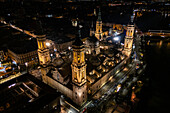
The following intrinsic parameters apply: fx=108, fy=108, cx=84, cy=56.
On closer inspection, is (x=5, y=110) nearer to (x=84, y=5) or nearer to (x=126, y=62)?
(x=126, y=62)

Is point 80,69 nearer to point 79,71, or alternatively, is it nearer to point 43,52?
point 79,71

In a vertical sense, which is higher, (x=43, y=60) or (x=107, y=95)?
(x=43, y=60)

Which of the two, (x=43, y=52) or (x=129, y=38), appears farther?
(x=129, y=38)

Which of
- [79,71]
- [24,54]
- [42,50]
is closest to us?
[79,71]

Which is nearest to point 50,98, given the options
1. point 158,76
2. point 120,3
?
point 158,76

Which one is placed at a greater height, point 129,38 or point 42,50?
point 129,38

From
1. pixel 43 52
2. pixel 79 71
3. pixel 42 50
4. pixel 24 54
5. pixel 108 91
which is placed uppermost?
pixel 42 50

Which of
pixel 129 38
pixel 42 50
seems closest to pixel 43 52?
pixel 42 50

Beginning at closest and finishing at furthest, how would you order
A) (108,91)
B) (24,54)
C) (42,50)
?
(42,50)
(108,91)
(24,54)

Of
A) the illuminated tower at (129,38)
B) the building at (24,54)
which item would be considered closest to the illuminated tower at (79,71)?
the illuminated tower at (129,38)
